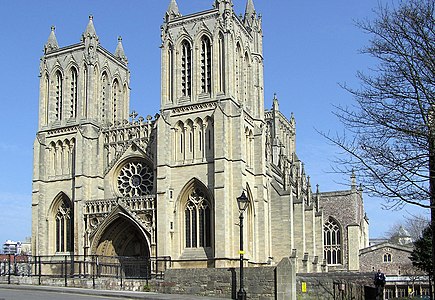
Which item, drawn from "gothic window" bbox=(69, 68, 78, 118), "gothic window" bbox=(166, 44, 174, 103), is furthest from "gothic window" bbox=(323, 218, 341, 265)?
"gothic window" bbox=(69, 68, 78, 118)

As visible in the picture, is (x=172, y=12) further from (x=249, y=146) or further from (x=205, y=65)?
(x=249, y=146)

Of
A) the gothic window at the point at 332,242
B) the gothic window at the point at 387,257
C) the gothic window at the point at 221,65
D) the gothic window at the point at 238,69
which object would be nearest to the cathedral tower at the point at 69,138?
the gothic window at the point at 221,65

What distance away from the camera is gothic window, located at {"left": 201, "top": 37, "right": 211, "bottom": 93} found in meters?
43.4

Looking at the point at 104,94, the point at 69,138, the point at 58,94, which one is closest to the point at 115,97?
the point at 104,94

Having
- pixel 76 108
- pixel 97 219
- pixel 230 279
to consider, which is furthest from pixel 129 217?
pixel 230 279

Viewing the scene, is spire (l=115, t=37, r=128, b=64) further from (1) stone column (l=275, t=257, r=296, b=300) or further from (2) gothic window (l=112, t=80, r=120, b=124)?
(1) stone column (l=275, t=257, r=296, b=300)

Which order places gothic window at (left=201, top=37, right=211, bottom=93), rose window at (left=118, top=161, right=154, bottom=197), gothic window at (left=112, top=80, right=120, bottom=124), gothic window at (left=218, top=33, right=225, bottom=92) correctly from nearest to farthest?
gothic window at (left=218, top=33, right=225, bottom=92), gothic window at (left=201, top=37, right=211, bottom=93), rose window at (left=118, top=161, right=154, bottom=197), gothic window at (left=112, top=80, right=120, bottom=124)

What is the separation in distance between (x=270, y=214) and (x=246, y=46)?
1171cm

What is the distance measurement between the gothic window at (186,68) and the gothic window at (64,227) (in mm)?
11359

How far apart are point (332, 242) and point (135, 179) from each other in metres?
28.1

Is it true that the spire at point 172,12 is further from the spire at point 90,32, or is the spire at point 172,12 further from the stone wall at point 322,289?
the stone wall at point 322,289

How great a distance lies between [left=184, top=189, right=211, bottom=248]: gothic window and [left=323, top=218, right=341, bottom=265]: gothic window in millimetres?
26187

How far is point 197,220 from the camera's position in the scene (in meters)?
41.5

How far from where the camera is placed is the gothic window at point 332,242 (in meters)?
65.3
